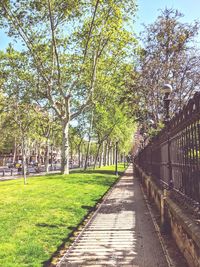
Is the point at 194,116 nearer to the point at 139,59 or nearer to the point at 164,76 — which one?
the point at 164,76

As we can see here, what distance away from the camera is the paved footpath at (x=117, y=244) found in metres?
5.91

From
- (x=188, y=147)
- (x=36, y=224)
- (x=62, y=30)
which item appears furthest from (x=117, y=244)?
(x=62, y=30)

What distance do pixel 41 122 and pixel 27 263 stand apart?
36.0 m

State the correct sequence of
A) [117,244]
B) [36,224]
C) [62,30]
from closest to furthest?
[117,244]
[36,224]
[62,30]

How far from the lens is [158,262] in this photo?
5.91 meters

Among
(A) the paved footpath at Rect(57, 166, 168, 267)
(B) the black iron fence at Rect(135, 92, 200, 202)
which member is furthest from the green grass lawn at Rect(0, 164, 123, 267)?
(B) the black iron fence at Rect(135, 92, 200, 202)

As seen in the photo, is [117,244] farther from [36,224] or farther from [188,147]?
[188,147]

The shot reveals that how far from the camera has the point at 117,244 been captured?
7.01 metres

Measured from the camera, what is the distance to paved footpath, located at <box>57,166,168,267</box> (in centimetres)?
591

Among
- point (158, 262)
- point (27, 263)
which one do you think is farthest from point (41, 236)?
point (158, 262)

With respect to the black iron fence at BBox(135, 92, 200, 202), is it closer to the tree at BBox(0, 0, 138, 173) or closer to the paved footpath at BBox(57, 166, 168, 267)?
the paved footpath at BBox(57, 166, 168, 267)

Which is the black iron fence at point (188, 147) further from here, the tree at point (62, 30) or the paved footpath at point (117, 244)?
the tree at point (62, 30)

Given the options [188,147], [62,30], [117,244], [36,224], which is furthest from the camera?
[62,30]

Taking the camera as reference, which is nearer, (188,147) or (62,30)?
(188,147)
